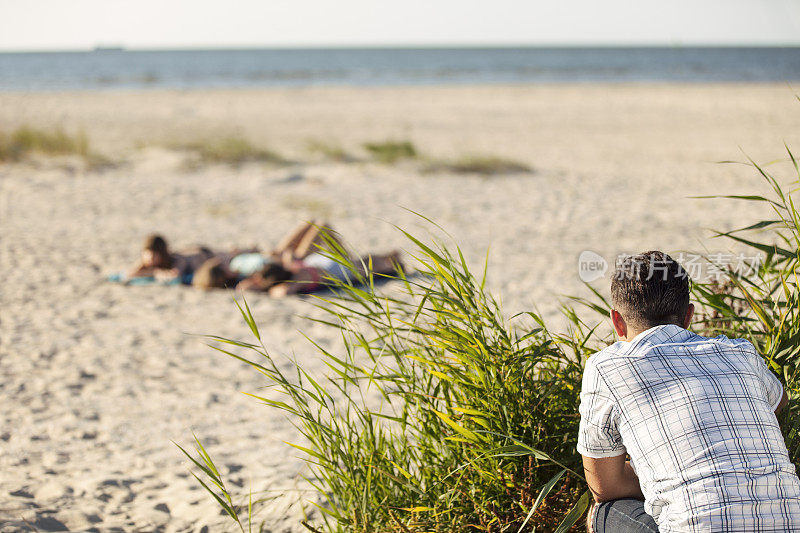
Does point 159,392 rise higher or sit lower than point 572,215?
lower

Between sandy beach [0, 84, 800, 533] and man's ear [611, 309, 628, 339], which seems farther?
sandy beach [0, 84, 800, 533]

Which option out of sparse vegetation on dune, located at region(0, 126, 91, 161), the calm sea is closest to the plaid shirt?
sparse vegetation on dune, located at region(0, 126, 91, 161)

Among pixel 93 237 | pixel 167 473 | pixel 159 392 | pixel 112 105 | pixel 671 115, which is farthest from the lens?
pixel 112 105

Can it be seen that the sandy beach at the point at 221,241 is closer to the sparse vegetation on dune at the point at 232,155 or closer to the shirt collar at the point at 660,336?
the sparse vegetation on dune at the point at 232,155

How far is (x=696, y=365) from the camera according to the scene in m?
1.51

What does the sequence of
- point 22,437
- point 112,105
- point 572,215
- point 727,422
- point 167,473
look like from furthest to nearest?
point 112,105, point 572,215, point 22,437, point 167,473, point 727,422

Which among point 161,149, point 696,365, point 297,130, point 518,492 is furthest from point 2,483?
point 297,130

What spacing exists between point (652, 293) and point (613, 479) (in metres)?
0.46

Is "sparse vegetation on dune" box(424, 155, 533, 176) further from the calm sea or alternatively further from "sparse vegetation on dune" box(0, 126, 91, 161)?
the calm sea

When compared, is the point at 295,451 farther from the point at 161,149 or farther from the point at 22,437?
the point at 161,149

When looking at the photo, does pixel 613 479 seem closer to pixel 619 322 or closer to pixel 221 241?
pixel 619 322

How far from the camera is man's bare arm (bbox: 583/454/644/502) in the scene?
164 centimetres

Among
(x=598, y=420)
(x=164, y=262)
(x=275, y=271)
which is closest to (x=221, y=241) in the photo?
(x=164, y=262)

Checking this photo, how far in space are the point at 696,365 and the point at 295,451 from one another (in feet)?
7.59
